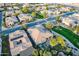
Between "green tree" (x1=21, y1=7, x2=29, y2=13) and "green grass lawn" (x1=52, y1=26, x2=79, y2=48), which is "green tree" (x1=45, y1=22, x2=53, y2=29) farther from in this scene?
"green tree" (x1=21, y1=7, x2=29, y2=13)

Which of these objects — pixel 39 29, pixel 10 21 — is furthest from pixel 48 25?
pixel 10 21

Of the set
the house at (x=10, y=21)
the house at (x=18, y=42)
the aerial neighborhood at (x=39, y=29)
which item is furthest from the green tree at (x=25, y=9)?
the house at (x=18, y=42)

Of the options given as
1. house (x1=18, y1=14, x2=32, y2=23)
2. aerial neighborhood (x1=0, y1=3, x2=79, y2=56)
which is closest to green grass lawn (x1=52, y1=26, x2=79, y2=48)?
aerial neighborhood (x1=0, y1=3, x2=79, y2=56)

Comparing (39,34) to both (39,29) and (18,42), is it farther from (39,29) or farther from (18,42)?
(18,42)

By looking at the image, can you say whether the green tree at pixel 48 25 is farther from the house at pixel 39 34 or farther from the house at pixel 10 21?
the house at pixel 10 21

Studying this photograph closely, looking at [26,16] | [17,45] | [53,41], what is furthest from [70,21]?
[17,45]

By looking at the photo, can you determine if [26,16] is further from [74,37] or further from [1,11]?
[74,37]
